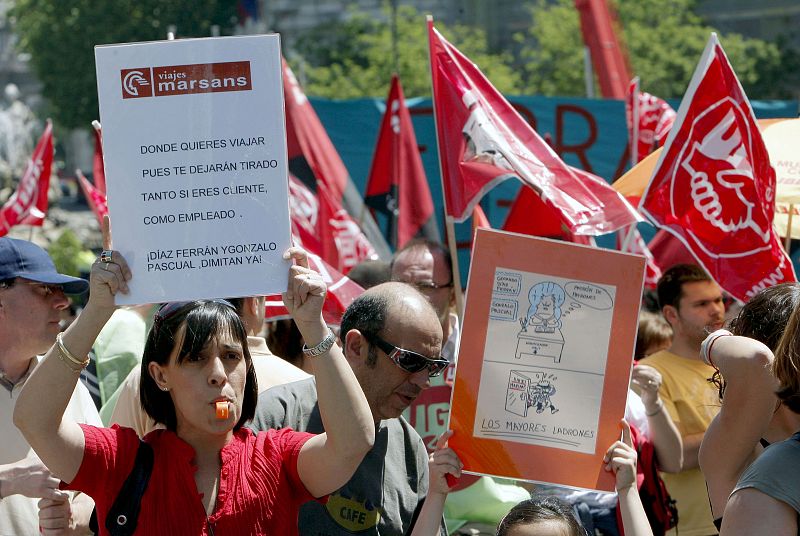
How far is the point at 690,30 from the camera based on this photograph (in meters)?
32.9

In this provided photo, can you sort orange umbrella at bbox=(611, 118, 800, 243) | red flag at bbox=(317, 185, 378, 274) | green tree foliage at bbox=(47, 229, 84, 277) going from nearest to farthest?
orange umbrella at bbox=(611, 118, 800, 243) → red flag at bbox=(317, 185, 378, 274) → green tree foliage at bbox=(47, 229, 84, 277)

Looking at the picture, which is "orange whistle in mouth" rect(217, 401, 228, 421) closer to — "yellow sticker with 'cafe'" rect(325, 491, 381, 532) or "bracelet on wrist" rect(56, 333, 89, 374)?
"bracelet on wrist" rect(56, 333, 89, 374)

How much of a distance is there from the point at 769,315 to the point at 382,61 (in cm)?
3458

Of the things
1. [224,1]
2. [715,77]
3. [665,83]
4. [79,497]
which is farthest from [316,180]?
[224,1]

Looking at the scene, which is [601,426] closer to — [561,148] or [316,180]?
[316,180]

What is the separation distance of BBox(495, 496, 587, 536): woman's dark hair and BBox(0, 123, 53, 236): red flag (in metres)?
7.13

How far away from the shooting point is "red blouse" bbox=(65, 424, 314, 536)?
8.27ft

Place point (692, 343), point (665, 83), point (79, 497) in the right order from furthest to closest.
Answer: point (665, 83) → point (692, 343) → point (79, 497)

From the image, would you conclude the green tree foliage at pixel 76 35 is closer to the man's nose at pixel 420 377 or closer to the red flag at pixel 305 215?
the red flag at pixel 305 215

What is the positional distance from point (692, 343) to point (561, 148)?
560 centimetres

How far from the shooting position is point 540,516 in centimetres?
293

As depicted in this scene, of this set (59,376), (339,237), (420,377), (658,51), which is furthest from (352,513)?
(658,51)

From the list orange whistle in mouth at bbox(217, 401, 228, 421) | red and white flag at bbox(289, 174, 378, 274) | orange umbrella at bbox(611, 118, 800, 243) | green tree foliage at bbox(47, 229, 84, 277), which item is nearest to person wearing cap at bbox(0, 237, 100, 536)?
orange whistle in mouth at bbox(217, 401, 228, 421)

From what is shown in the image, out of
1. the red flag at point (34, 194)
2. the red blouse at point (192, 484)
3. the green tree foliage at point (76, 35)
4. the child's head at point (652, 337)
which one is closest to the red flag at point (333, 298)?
the child's head at point (652, 337)
